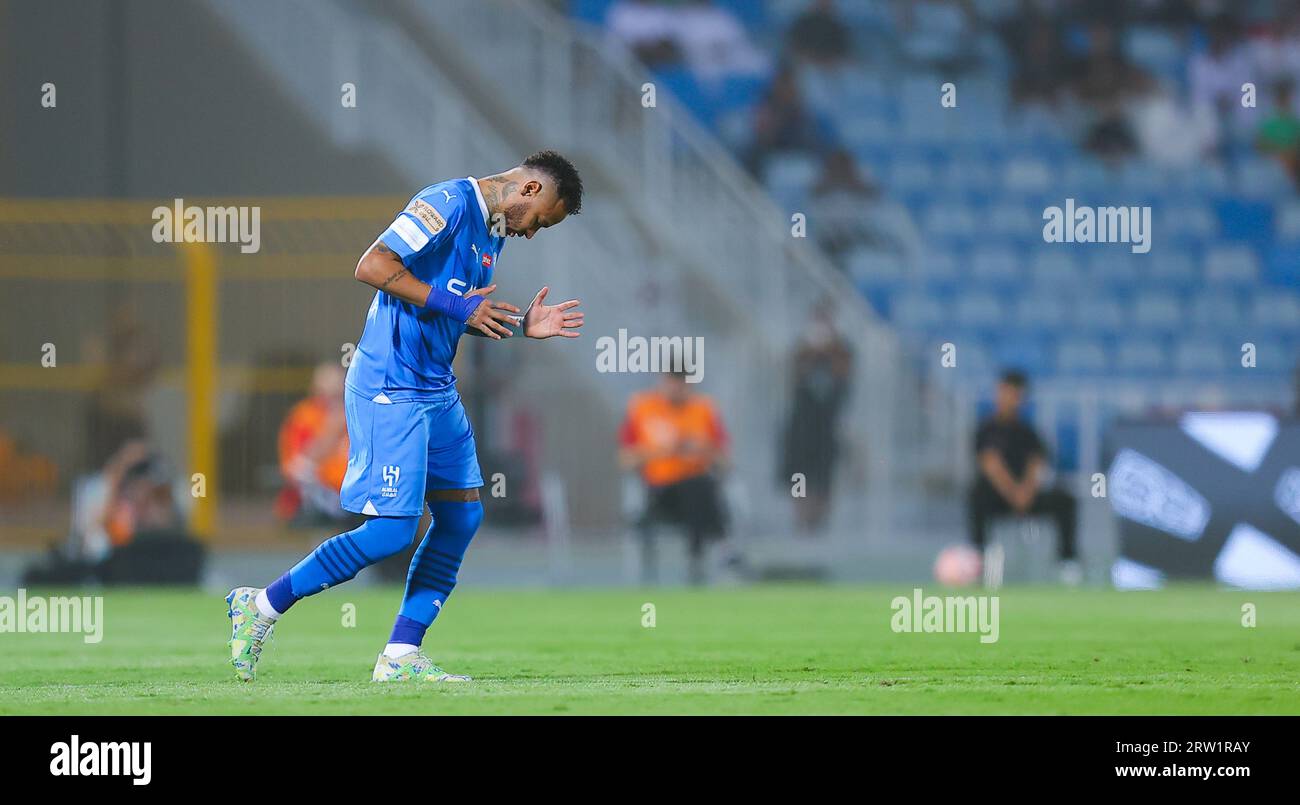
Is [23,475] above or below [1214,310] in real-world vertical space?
below

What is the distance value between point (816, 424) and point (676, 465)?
1.66m

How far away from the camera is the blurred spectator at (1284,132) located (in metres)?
23.1

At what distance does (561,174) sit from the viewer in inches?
312

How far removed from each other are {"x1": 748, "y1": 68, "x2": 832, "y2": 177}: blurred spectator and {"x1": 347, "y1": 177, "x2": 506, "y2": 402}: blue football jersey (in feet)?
49.4

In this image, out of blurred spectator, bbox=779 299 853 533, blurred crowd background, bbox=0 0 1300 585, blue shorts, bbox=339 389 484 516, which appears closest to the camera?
blue shorts, bbox=339 389 484 516

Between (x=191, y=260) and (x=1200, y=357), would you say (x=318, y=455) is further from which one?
(x=1200, y=357)

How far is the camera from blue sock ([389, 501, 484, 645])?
26.3ft

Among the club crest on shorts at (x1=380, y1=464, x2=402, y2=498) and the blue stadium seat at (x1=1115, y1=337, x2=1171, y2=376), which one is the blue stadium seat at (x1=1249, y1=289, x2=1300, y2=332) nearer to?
the blue stadium seat at (x1=1115, y1=337, x2=1171, y2=376)

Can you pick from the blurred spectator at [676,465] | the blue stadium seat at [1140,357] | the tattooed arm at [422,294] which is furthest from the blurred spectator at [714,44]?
the tattooed arm at [422,294]

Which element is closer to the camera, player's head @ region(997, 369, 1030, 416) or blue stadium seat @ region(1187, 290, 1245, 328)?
player's head @ region(997, 369, 1030, 416)

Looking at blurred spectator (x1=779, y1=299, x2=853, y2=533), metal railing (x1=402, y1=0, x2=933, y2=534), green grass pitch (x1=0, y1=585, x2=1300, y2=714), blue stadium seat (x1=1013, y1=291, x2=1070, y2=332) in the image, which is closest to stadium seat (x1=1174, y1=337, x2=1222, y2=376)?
blue stadium seat (x1=1013, y1=291, x2=1070, y2=332)

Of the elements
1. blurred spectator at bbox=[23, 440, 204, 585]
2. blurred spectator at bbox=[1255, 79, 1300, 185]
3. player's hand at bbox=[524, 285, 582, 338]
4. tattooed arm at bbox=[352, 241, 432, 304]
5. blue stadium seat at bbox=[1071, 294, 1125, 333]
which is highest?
blurred spectator at bbox=[1255, 79, 1300, 185]

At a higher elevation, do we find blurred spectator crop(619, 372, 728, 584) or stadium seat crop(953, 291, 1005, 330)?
stadium seat crop(953, 291, 1005, 330)

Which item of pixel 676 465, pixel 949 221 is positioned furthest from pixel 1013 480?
pixel 949 221
